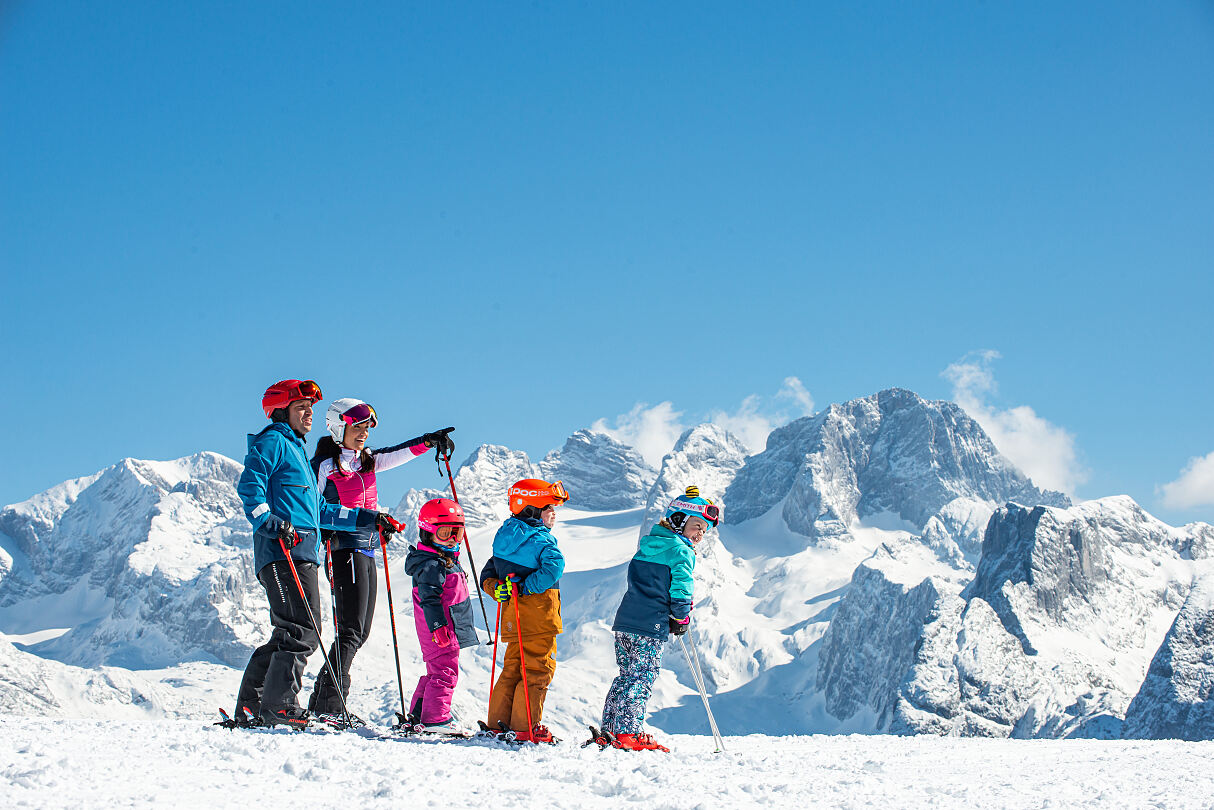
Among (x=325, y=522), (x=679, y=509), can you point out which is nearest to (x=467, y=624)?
(x=325, y=522)

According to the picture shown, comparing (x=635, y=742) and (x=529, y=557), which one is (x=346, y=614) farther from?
(x=635, y=742)

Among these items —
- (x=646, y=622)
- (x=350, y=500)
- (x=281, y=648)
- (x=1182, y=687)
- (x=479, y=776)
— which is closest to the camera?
(x=479, y=776)

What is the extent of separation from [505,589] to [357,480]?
6.36 ft

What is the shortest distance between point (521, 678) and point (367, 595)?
1.59m

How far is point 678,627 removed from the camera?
856cm

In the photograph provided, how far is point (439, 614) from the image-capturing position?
27.3ft

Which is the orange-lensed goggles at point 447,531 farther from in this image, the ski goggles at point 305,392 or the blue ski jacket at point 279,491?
the ski goggles at point 305,392

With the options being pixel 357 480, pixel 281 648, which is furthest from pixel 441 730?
pixel 357 480

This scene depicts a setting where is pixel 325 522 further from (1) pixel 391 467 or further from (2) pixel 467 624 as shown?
(2) pixel 467 624

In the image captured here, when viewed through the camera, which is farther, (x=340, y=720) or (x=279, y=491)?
(x=340, y=720)

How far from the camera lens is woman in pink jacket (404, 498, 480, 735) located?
821 centimetres

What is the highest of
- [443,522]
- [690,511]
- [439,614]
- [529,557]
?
[690,511]

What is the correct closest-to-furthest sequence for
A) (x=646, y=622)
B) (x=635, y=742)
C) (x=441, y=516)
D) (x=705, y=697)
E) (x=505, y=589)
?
(x=505, y=589) → (x=635, y=742) → (x=441, y=516) → (x=646, y=622) → (x=705, y=697)

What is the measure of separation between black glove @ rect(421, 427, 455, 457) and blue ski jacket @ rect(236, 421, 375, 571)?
1.25 metres
